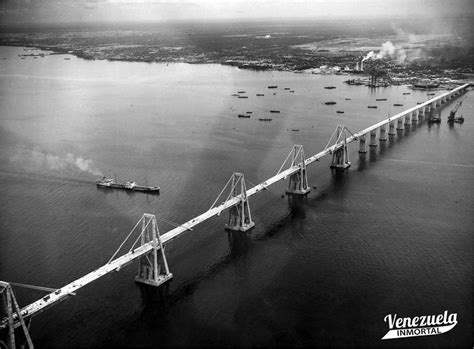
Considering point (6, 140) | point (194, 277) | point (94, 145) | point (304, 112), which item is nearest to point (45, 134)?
point (6, 140)

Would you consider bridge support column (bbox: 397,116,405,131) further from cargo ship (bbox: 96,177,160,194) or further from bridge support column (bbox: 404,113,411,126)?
cargo ship (bbox: 96,177,160,194)

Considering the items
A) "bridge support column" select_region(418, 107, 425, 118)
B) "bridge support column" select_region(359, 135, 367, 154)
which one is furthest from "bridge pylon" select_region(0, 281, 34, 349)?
"bridge support column" select_region(418, 107, 425, 118)

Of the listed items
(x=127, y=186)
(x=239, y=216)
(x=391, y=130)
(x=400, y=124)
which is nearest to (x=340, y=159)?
(x=391, y=130)

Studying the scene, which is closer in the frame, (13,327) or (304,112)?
(13,327)

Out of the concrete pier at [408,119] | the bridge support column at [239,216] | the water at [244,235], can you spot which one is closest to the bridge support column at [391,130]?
the water at [244,235]

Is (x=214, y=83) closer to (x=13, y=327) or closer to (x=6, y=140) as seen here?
(x=6, y=140)

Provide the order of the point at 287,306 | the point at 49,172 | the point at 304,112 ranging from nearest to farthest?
the point at 287,306, the point at 49,172, the point at 304,112

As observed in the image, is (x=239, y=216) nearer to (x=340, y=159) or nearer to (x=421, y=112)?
(x=340, y=159)

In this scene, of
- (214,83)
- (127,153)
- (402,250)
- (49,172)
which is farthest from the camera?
(214,83)
